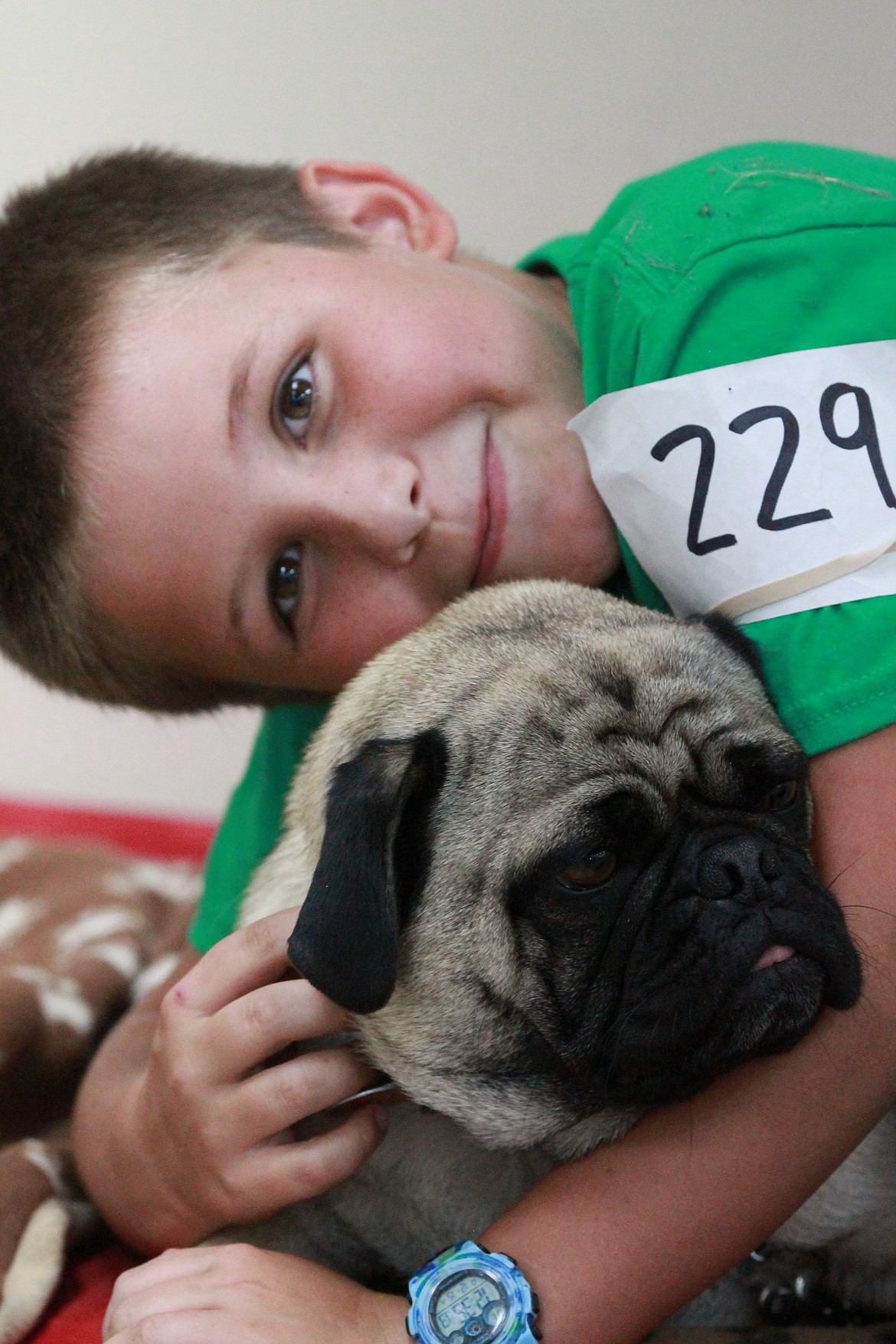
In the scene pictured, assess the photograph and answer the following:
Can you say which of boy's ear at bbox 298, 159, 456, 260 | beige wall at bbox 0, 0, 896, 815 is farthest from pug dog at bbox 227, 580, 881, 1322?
beige wall at bbox 0, 0, 896, 815

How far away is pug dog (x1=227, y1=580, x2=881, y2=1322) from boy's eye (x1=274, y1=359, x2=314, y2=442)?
0.38m

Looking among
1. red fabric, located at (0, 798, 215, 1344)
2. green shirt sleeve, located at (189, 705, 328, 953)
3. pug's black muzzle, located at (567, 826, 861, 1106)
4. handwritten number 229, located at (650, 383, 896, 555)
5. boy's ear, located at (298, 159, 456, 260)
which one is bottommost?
red fabric, located at (0, 798, 215, 1344)

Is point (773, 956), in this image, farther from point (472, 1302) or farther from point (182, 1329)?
point (182, 1329)

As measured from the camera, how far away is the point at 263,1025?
121 centimetres

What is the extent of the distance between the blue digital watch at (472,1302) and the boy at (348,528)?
21 millimetres

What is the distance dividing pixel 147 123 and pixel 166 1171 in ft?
7.36

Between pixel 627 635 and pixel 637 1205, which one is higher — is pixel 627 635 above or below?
Result: above

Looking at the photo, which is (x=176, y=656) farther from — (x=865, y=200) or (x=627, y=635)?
(x=865, y=200)

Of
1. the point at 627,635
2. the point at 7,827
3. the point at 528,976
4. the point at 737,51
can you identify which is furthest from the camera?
the point at 7,827

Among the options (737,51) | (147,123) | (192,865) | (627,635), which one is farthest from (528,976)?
(147,123)

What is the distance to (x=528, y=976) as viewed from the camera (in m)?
1.05

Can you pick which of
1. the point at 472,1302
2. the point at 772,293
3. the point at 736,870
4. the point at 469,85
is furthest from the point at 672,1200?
the point at 469,85

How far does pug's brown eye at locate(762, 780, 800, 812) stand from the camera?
1.13 meters

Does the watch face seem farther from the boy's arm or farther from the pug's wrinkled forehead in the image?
the pug's wrinkled forehead
